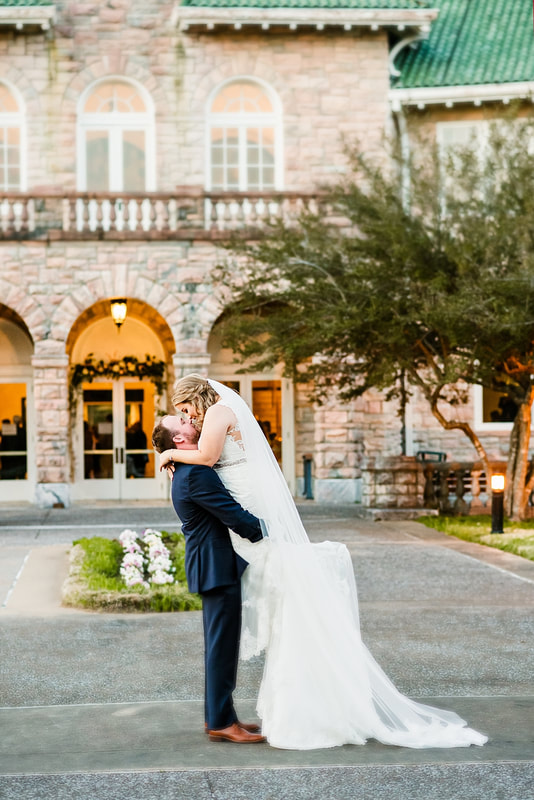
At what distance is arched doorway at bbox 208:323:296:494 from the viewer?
24.4 meters

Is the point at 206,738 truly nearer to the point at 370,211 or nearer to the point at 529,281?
the point at 529,281

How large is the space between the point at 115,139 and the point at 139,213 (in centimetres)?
172

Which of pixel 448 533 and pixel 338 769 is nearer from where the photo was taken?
pixel 338 769

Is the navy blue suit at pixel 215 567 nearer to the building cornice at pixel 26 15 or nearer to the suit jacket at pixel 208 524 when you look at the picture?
the suit jacket at pixel 208 524

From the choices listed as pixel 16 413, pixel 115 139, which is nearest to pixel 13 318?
pixel 16 413

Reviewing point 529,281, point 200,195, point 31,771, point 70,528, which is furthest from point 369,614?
point 200,195

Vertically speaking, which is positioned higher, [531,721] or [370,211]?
[370,211]

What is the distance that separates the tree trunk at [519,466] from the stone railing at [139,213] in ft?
20.9

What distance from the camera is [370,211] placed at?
17.5 meters

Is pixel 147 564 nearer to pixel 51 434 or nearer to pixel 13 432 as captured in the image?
pixel 51 434

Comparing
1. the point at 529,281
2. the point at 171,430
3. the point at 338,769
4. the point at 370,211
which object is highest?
the point at 370,211

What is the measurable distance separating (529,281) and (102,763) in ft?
36.3

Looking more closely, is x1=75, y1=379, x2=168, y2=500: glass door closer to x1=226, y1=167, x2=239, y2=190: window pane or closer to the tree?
x1=226, y1=167, x2=239, y2=190: window pane

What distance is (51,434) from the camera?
2186 cm
